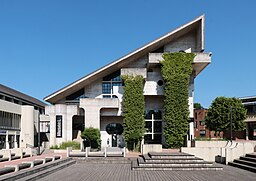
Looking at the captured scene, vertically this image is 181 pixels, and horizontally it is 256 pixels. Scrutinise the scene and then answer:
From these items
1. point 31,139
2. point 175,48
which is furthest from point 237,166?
point 31,139

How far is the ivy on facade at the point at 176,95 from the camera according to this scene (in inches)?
1457

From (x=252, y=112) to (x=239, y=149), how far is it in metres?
40.7

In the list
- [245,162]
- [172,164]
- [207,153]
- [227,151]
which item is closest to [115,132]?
[207,153]

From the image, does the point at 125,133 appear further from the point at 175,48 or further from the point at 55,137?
the point at 175,48

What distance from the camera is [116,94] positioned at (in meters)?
40.2

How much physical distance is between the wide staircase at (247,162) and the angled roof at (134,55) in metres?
16.4

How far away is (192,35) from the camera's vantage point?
4066cm

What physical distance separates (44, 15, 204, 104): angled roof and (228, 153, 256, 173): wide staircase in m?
16.4

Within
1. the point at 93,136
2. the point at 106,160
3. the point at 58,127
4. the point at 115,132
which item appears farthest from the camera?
the point at 115,132

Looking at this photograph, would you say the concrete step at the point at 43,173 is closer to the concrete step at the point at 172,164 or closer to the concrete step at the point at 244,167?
the concrete step at the point at 172,164

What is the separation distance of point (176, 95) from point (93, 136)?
9804 mm

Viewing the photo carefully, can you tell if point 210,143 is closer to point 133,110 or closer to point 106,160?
point 133,110

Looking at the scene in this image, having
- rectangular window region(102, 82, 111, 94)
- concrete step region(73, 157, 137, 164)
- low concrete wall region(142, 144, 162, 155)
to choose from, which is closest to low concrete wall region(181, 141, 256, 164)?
low concrete wall region(142, 144, 162, 155)

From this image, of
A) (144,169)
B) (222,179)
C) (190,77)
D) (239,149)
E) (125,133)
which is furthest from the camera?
(190,77)
